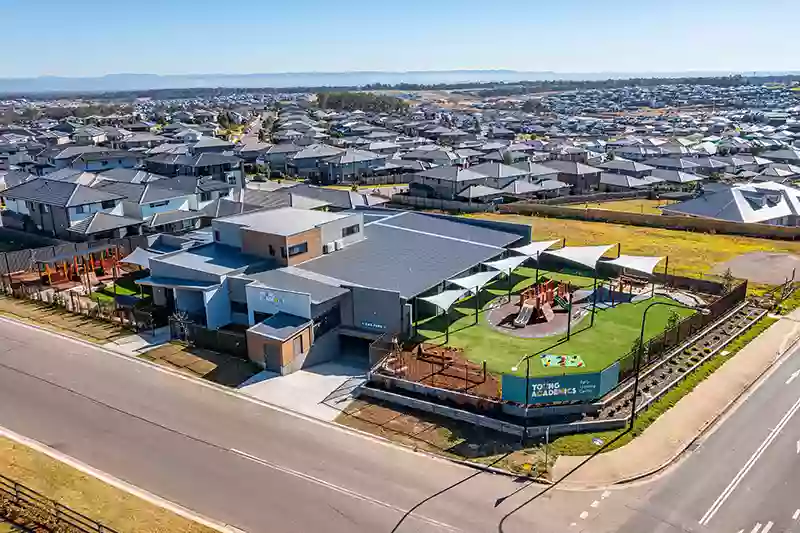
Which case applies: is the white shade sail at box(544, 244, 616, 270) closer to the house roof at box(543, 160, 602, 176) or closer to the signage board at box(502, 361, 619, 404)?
the signage board at box(502, 361, 619, 404)

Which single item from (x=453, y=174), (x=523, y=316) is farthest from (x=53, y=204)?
(x=453, y=174)

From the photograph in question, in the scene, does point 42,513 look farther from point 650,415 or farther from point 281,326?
point 650,415

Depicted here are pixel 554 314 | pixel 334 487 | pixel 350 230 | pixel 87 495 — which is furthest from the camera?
pixel 350 230

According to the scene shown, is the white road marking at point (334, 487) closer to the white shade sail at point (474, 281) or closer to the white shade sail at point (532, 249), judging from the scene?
the white shade sail at point (474, 281)

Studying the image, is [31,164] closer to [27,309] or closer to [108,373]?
[27,309]

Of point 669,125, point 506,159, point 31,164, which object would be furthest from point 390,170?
point 669,125
